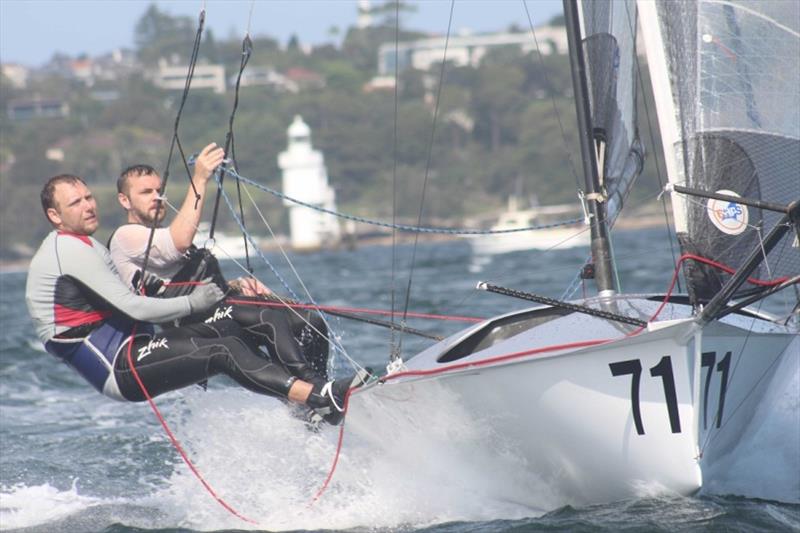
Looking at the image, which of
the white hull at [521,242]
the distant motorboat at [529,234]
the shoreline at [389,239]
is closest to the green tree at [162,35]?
the shoreline at [389,239]

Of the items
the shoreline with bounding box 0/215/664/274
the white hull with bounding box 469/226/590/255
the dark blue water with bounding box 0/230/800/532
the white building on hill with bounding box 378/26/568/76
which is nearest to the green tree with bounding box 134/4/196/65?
the white building on hill with bounding box 378/26/568/76

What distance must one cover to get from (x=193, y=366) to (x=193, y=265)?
0.53 meters

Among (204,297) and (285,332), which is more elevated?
(204,297)

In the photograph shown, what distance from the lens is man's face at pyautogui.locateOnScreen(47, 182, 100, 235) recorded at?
4.85m

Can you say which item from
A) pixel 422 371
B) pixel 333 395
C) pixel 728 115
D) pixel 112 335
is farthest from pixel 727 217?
pixel 112 335

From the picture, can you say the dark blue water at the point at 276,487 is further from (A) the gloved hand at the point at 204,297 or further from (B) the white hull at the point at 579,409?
(A) the gloved hand at the point at 204,297

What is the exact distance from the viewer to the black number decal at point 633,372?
4512 millimetres

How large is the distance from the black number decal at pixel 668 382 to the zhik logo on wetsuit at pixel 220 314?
1697 mm

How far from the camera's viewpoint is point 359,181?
6700cm

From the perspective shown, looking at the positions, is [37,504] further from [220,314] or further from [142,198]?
[142,198]

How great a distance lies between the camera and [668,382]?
4.50m

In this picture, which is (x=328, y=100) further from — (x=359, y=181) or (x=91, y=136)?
(x=91, y=136)

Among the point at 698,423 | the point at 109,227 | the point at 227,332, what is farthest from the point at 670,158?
the point at 109,227

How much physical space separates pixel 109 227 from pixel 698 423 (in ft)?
144
